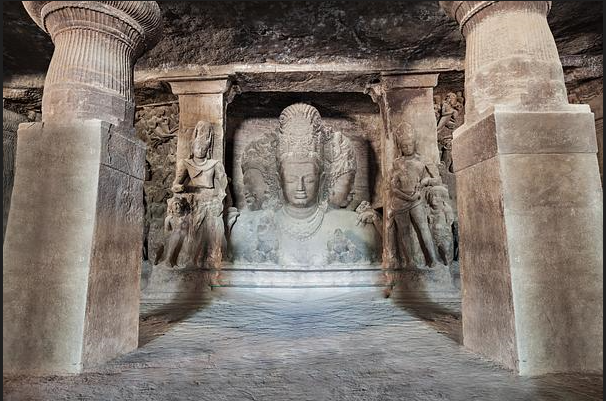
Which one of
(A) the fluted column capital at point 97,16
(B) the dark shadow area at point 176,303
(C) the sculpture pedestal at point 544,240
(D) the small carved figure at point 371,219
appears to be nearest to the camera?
(C) the sculpture pedestal at point 544,240

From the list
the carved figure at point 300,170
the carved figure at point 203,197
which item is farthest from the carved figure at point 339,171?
the carved figure at point 203,197

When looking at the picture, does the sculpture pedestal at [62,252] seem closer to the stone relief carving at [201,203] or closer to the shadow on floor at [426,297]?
the shadow on floor at [426,297]

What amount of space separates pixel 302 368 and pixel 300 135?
437cm

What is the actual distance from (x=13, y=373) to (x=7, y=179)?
18.8 ft

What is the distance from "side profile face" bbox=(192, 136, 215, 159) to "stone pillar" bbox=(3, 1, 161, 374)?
2773 millimetres

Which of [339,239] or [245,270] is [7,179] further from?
[339,239]

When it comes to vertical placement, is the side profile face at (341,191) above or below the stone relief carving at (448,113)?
below

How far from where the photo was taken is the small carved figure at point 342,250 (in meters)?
5.68

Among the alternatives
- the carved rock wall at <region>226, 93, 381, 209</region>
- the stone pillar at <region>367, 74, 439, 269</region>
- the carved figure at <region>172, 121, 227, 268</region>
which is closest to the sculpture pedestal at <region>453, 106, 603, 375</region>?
the stone pillar at <region>367, 74, 439, 269</region>

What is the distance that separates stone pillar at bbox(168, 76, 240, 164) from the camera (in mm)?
5797

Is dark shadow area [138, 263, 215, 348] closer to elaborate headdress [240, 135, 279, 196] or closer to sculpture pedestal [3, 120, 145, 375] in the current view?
sculpture pedestal [3, 120, 145, 375]

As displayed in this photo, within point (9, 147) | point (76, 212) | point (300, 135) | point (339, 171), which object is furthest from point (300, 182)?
point (9, 147)

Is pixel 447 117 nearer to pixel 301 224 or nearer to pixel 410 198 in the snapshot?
pixel 410 198

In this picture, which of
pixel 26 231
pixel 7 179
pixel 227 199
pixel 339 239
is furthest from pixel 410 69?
pixel 7 179
